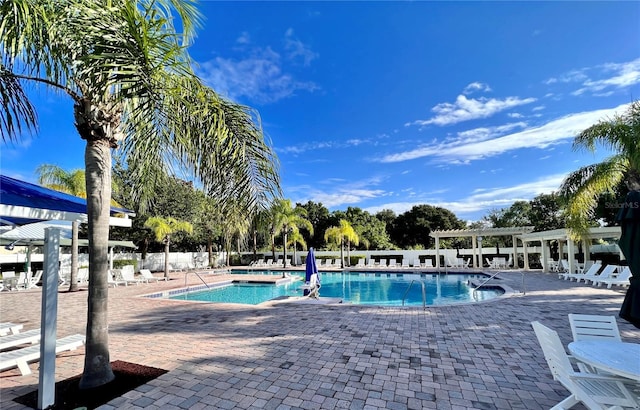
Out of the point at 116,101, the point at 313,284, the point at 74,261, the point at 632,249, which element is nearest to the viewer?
the point at 116,101

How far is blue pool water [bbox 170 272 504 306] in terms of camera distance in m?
13.0

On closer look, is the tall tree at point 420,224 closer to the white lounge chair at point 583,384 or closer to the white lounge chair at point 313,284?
the white lounge chair at point 313,284

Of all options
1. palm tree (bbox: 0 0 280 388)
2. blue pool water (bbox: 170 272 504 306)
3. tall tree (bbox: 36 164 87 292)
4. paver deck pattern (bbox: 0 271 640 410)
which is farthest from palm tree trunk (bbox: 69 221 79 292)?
palm tree (bbox: 0 0 280 388)

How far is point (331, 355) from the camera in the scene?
15.5ft

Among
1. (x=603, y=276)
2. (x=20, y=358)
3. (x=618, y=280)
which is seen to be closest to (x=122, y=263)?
(x=20, y=358)

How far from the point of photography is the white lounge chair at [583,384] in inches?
107

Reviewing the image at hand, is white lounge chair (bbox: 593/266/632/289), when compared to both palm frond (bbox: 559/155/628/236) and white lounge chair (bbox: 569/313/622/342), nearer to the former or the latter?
palm frond (bbox: 559/155/628/236)

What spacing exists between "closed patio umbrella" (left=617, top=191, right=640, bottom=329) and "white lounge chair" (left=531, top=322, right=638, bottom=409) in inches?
52.5

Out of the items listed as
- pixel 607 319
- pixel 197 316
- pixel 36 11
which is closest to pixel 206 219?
pixel 197 316

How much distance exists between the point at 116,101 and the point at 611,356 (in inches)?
228

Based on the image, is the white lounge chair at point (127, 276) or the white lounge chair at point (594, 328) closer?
the white lounge chair at point (594, 328)

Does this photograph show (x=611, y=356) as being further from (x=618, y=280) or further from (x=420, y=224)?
(x=420, y=224)

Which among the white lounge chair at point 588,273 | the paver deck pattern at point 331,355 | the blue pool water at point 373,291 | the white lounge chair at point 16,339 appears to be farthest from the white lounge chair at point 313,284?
the white lounge chair at point 588,273

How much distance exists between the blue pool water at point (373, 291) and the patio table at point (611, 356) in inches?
324
